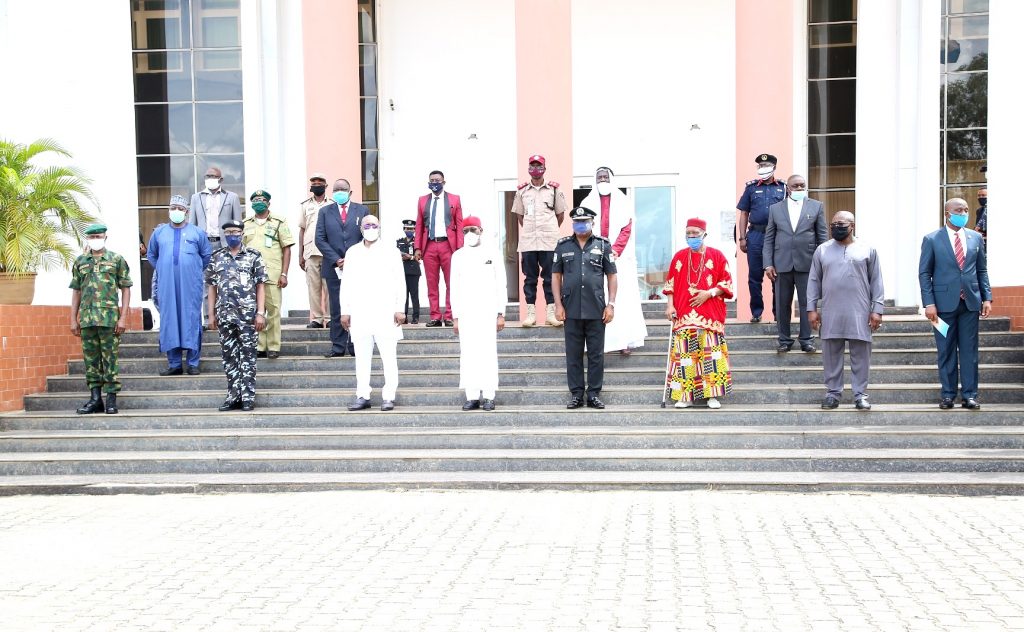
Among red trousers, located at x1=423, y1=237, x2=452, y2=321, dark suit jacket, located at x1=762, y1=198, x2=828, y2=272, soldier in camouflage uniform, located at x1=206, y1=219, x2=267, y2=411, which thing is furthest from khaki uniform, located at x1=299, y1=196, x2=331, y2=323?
dark suit jacket, located at x1=762, y1=198, x2=828, y2=272

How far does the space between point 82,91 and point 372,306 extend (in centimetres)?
671

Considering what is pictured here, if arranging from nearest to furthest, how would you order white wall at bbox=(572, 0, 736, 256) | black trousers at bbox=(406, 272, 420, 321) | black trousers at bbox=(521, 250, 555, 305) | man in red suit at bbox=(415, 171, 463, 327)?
black trousers at bbox=(521, 250, 555, 305)
man in red suit at bbox=(415, 171, 463, 327)
black trousers at bbox=(406, 272, 420, 321)
white wall at bbox=(572, 0, 736, 256)

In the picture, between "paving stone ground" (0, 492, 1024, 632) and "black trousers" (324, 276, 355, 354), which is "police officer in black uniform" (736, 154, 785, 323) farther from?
"black trousers" (324, 276, 355, 354)

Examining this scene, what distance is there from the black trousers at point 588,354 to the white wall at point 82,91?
294 inches

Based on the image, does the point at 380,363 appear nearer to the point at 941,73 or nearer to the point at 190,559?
the point at 190,559

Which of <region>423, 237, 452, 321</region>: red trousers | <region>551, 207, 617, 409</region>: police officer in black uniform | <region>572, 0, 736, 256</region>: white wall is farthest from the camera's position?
<region>572, 0, 736, 256</region>: white wall

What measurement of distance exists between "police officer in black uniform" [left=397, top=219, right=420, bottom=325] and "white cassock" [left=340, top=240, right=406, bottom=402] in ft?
10.6

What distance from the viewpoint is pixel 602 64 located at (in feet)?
58.7

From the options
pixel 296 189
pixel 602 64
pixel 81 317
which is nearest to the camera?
pixel 81 317

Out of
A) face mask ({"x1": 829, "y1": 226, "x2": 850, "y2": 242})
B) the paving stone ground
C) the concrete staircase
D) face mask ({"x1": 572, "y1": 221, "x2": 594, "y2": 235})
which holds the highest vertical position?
face mask ({"x1": 572, "y1": 221, "x2": 594, "y2": 235})

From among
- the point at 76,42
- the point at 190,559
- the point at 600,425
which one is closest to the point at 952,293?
the point at 600,425

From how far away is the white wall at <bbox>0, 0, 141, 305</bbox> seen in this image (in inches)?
580

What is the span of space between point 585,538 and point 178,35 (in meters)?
12.4

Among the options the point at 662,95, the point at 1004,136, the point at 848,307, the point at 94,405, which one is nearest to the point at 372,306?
the point at 94,405
